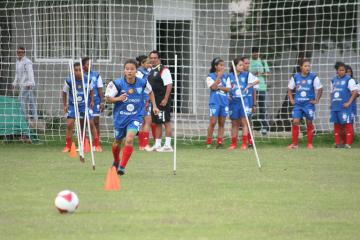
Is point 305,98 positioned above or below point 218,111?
above

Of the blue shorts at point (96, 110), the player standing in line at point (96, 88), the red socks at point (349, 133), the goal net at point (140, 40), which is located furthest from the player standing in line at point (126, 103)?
the goal net at point (140, 40)

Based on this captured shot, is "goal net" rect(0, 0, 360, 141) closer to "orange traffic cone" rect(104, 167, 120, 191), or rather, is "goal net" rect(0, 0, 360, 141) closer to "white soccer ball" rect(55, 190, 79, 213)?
"orange traffic cone" rect(104, 167, 120, 191)

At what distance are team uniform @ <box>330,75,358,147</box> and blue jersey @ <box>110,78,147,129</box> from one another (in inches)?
303

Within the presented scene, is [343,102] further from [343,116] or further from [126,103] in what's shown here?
[126,103]

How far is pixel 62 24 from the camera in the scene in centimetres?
2294

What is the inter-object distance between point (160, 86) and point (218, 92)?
1.49m

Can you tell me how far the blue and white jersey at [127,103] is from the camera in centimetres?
1363

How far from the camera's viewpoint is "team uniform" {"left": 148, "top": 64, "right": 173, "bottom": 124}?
18891mm

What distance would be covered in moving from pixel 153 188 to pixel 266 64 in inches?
472

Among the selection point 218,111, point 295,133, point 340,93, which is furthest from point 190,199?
point 340,93

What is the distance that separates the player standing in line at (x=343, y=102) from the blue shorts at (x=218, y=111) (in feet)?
8.16

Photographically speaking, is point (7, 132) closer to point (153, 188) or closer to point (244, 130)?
→ point (244, 130)

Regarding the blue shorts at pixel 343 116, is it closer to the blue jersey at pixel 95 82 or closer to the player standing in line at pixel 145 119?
the player standing in line at pixel 145 119

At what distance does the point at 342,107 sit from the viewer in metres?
A: 20.3
